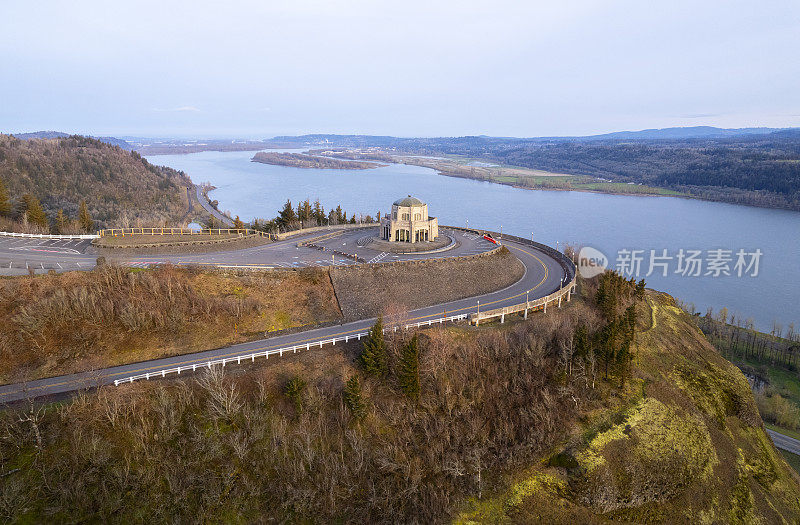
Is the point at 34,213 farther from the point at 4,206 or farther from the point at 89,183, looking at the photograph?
the point at 89,183

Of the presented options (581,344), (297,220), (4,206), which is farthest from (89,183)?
(581,344)

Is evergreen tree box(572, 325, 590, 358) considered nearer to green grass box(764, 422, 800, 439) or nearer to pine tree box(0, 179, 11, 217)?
green grass box(764, 422, 800, 439)

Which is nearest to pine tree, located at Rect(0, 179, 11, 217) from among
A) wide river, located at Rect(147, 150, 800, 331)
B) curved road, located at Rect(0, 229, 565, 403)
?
curved road, located at Rect(0, 229, 565, 403)

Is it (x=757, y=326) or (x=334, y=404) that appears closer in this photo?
(x=334, y=404)

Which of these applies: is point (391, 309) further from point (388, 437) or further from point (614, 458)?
point (614, 458)

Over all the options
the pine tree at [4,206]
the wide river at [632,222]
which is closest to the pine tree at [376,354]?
the wide river at [632,222]

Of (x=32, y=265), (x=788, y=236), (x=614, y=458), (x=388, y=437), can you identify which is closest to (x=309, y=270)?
(x=388, y=437)
